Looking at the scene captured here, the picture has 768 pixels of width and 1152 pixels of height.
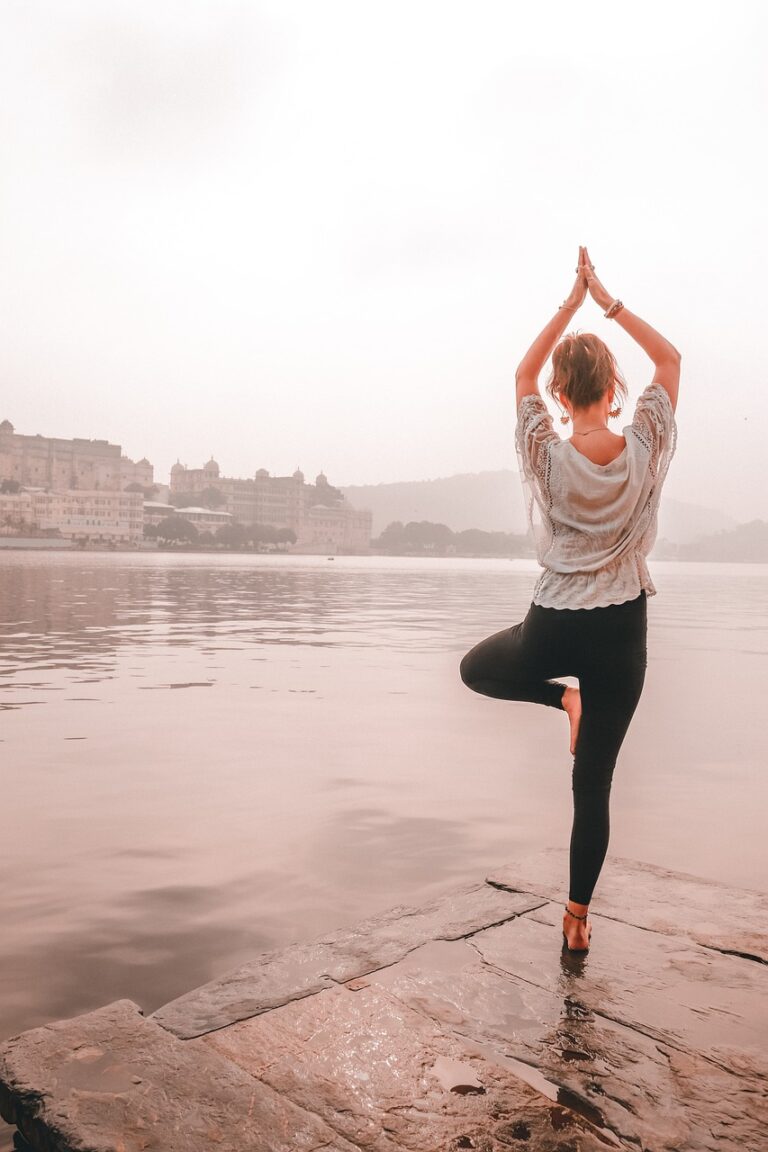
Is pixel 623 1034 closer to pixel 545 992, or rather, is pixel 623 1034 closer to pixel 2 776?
pixel 545 992

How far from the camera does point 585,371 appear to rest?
2.99m

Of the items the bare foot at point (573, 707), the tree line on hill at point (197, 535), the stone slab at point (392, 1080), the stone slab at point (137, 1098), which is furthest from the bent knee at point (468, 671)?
the tree line on hill at point (197, 535)

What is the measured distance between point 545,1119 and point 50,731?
612 centimetres

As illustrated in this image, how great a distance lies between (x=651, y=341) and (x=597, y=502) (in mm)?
580

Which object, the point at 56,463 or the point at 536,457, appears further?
the point at 56,463

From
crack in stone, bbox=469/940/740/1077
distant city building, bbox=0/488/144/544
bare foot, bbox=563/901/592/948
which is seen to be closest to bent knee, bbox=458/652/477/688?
bare foot, bbox=563/901/592/948

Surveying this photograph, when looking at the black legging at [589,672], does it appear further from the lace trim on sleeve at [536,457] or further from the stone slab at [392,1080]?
the stone slab at [392,1080]

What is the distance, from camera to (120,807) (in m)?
5.41

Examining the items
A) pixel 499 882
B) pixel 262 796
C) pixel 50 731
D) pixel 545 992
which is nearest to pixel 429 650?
pixel 50 731

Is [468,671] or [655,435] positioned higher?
[655,435]

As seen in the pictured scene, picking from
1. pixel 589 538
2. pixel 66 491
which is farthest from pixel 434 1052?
pixel 66 491

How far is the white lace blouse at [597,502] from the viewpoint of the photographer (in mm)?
2881

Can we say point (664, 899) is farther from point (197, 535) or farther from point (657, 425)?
point (197, 535)

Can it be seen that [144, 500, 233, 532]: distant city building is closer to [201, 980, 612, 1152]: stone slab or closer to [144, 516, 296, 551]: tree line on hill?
[144, 516, 296, 551]: tree line on hill
